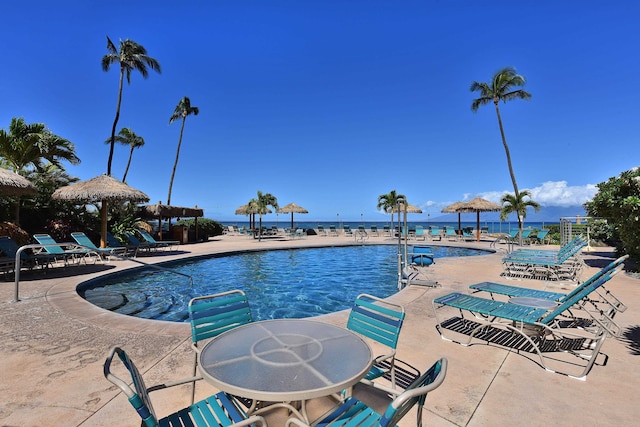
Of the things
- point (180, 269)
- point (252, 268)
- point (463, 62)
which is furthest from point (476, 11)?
point (180, 269)

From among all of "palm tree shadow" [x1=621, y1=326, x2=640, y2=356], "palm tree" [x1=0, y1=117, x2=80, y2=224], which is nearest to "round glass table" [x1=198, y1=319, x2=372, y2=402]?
"palm tree shadow" [x1=621, y1=326, x2=640, y2=356]

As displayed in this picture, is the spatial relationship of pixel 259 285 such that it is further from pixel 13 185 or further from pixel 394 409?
pixel 394 409

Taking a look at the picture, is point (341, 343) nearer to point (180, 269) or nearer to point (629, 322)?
point (629, 322)

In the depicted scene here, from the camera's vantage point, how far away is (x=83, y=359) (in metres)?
3.03

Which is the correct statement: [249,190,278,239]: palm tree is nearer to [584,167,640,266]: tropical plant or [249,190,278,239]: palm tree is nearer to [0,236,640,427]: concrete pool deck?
[0,236,640,427]: concrete pool deck

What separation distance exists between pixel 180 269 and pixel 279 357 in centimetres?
944

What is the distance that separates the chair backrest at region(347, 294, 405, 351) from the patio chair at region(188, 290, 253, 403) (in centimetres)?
96

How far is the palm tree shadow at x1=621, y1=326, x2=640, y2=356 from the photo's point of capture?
129 inches

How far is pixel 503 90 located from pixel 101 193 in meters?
24.3

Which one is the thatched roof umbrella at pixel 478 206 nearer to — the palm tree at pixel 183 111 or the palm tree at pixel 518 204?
the palm tree at pixel 518 204

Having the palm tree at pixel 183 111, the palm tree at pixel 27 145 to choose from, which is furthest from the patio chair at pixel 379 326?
the palm tree at pixel 183 111

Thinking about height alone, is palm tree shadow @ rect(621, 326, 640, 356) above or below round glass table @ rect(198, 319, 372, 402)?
below

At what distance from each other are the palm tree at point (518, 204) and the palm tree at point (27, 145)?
2399 centimetres

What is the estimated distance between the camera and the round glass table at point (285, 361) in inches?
57.4
